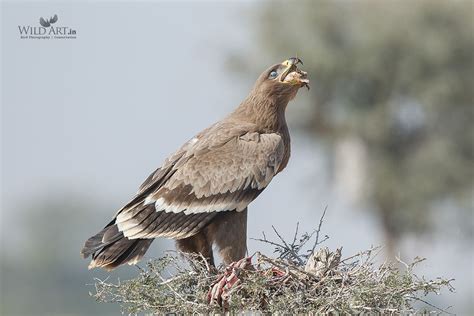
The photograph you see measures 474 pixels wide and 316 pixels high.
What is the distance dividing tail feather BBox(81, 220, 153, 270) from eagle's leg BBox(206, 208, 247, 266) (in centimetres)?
54

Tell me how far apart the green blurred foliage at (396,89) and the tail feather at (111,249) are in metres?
24.7

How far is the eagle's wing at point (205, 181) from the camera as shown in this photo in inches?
297

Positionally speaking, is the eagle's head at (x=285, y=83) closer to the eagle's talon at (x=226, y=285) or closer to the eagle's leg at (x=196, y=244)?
the eagle's leg at (x=196, y=244)

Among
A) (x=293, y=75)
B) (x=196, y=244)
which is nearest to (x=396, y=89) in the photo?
(x=293, y=75)

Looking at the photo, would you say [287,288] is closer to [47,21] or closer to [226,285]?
[226,285]

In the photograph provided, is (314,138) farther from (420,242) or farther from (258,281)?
(258,281)

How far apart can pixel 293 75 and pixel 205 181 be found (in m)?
1.09

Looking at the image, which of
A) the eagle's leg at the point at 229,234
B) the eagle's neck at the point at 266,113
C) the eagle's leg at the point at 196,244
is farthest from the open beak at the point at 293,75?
the eagle's leg at the point at 196,244

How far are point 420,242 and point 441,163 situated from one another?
2693 millimetres

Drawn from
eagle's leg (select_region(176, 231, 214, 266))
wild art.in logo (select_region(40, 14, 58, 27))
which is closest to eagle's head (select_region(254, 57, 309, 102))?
eagle's leg (select_region(176, 231, 214, 266))

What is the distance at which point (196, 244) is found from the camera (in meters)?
7.68

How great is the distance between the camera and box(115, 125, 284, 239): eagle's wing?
7.55 m

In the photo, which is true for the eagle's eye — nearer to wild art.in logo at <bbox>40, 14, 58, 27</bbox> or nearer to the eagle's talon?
the eagle's talon

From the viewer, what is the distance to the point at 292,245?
6820mm
